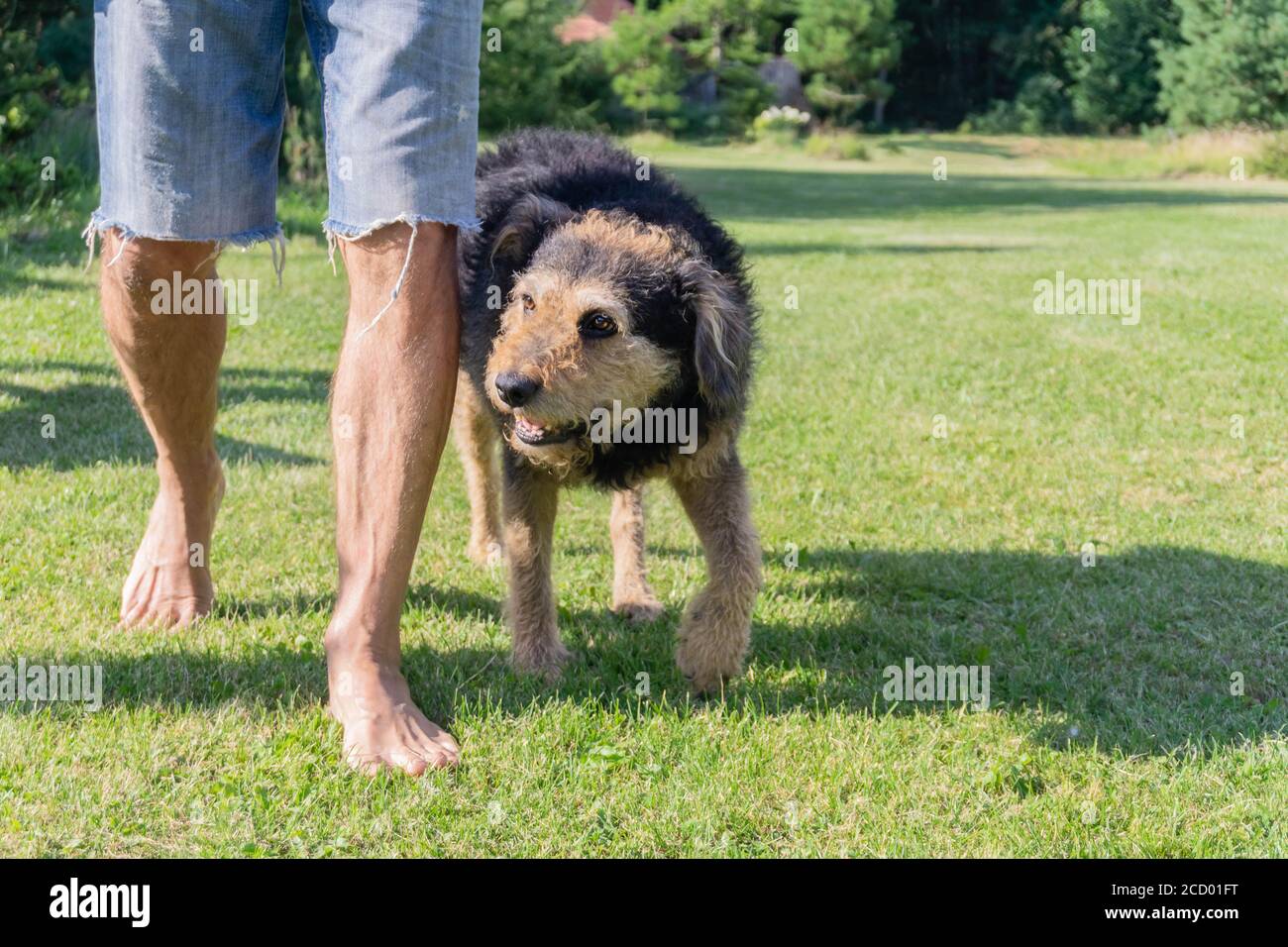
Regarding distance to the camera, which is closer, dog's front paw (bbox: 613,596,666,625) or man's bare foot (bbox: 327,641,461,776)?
man's bare foot (bbox: 327,641,461,776)

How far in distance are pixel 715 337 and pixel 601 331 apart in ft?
1.03

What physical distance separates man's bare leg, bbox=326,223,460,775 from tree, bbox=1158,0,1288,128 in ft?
132

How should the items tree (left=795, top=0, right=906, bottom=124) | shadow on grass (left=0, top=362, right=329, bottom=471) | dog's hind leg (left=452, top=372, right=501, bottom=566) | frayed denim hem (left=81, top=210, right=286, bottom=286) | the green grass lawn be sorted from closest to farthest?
the green grass lawn
frayed denim hem (left=81, top=210, right=286, bottom=286)
dog's hind leg (left=452, top=372, right=501, bottom=566)
shadow on grass (left=0, top=362, right=329, bottom=471)
tree (left=795, top=0, right=906, bottom=124)

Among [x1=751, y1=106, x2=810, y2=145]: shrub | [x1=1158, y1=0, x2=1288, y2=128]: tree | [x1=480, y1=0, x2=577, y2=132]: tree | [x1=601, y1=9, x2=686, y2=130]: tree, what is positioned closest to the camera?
[x1=480, y1=0, x2=577, y2=132]: tree

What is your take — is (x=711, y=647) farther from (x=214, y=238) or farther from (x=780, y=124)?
(x=780, y=124)

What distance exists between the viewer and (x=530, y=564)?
12.6 ft

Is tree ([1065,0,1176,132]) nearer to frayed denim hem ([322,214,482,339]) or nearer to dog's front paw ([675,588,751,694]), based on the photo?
dog's front paw ([675,588,751,694])

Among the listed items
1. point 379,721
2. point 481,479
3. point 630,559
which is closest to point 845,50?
point 481,479

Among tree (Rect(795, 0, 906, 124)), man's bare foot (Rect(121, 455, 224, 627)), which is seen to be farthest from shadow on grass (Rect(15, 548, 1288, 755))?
tree (Rect(795, 0, 906, 124))

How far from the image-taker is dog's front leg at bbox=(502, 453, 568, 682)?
149 inches

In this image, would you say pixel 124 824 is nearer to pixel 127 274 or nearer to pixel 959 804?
pixel 127 274

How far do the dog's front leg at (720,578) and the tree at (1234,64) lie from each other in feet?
129

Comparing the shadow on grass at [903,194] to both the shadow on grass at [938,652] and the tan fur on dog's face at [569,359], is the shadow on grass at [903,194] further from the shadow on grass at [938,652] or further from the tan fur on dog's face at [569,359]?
the tan fur on dog's face at [569,359]

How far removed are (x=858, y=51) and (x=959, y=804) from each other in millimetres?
53742
